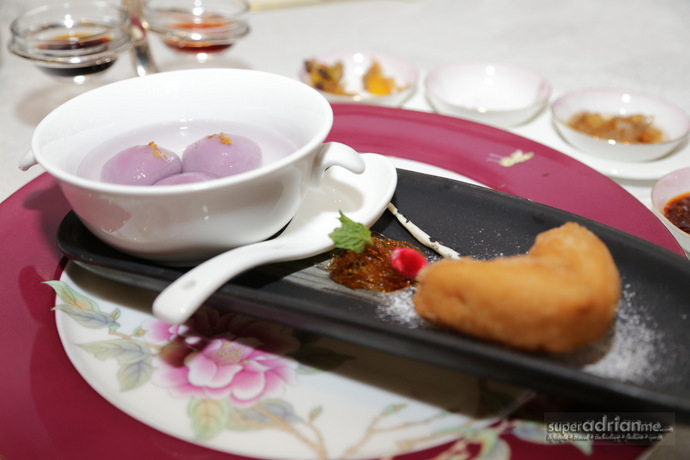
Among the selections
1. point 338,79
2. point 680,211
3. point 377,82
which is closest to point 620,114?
point 680,211

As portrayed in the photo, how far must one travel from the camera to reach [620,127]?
1229mm

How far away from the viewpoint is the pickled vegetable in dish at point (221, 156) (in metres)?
0.77

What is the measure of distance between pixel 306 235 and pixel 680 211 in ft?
2.17

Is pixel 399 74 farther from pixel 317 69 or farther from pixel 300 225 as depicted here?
pixel 300 225

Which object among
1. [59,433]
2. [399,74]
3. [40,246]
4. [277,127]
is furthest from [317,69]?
[59,433]

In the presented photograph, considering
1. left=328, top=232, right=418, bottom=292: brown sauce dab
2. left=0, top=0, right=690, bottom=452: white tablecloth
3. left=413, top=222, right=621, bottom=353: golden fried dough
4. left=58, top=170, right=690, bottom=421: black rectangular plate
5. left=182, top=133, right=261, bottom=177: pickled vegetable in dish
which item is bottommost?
left=0, top=0, right=690, bottom=452: white tablecloth

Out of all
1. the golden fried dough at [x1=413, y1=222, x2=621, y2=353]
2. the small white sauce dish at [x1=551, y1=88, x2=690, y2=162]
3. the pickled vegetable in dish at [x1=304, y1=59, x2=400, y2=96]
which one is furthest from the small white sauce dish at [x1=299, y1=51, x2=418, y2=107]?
the golden fried dough at [x1=413, y1=222, x2=621, y2=353]

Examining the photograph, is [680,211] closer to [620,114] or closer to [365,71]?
[620,114]

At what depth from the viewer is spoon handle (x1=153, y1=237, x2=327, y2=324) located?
1.90 feet

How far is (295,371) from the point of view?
655mm

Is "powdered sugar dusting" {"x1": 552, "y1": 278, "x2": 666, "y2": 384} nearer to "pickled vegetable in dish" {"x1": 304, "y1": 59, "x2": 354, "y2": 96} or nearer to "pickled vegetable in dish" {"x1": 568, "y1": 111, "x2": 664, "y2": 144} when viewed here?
"pickled vegetable in dish" {"x1": 568, "y1": 111, "x2": 664, "y2": 144}

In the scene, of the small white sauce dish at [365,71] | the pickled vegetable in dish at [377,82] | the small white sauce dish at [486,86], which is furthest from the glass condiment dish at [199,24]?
the small white sauce dish at [486,86]

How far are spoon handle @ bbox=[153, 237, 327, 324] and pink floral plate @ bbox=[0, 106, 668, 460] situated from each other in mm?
97

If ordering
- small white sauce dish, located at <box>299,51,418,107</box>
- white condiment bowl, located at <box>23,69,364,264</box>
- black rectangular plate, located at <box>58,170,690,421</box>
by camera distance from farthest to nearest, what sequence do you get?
1. small white sauce dish, located at <box>299,51,418,107</box>
2. white condiment bowl, located at <box>23,69,364,264</box>
3. black rectangular plate, located at <box>58,170,690,421</box>
